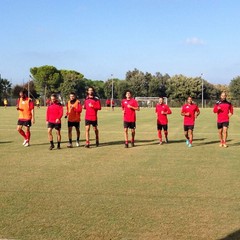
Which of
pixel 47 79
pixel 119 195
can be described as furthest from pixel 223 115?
pixel 47 79

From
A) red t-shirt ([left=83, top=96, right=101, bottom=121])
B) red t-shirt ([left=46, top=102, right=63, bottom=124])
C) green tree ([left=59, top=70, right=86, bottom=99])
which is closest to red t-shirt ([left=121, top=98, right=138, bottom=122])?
red t-shirt ([left=83, top=96, right=101, bottom=121])

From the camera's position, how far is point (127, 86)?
363ft

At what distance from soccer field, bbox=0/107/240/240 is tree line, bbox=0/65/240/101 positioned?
91837 millimetres

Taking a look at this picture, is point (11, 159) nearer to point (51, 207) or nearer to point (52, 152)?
point (52, 152)

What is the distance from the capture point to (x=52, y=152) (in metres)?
12.7

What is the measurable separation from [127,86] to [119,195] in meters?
104

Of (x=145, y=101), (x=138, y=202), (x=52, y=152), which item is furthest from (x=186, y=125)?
(x=145, y=101)

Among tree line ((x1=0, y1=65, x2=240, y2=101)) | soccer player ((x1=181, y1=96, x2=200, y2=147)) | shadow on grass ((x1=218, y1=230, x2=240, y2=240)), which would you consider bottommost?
shadow on grass ((x1=218, y1=230, x2=240, y2=240))

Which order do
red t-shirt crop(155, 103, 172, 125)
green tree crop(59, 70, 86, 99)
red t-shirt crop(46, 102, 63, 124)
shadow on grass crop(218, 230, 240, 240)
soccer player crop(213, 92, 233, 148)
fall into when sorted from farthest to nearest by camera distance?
green tree crop(59, 70, 86, 99), red t-shirt crop(155, 103, 172, 125), soccer player crop(213, 92, 233, 148), red t-shirt crop(46, 102, 63, 124), shadow on grass crop(218, 230, 240, 240)

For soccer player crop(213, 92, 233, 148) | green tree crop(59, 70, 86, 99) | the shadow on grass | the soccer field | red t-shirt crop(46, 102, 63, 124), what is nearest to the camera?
the shadow on grass

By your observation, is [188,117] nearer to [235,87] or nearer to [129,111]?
[129,111]

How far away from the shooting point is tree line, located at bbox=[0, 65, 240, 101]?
10444 centimetres

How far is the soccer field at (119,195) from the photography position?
209 inches

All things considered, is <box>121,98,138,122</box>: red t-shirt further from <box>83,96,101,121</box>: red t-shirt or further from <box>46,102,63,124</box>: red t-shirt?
<box>46,102,63,124</box>: red t-shirt
